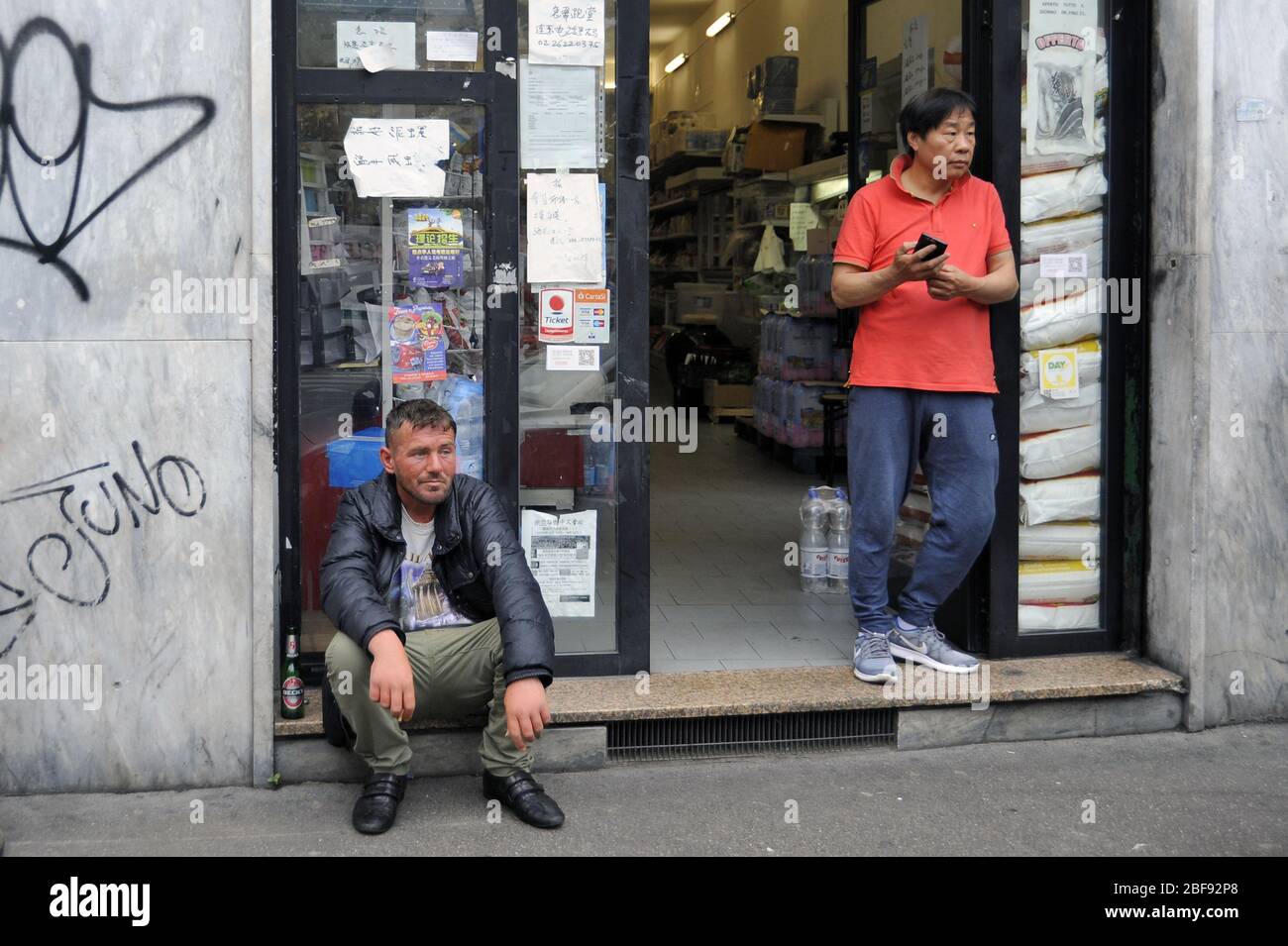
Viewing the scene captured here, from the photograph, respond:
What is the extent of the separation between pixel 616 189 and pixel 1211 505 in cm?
242

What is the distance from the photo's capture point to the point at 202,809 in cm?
441

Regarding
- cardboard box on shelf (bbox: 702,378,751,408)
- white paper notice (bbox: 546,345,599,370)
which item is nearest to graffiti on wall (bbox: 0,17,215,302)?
white paper notice (bbox: 546,345,599,370)

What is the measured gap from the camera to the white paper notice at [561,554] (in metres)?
5.03

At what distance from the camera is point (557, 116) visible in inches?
193

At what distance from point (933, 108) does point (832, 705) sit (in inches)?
81.5

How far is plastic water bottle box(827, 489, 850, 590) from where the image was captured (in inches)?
266

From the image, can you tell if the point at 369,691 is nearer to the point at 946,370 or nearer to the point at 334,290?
the point at 334,290

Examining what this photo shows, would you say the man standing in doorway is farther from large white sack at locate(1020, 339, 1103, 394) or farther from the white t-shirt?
the white t-shirt

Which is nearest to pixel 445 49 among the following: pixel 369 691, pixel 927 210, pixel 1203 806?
pixel 927 210

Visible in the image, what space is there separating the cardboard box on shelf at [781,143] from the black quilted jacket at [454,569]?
29.1 feet

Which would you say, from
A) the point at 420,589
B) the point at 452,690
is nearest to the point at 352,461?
the point at 420,589

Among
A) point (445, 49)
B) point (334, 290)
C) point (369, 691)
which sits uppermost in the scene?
point (445, 49)

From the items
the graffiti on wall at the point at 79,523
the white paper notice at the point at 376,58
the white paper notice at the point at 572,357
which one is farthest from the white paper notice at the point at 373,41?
the graffiti on wall at the point at 79,523

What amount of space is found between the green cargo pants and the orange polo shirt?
5.61 ft
